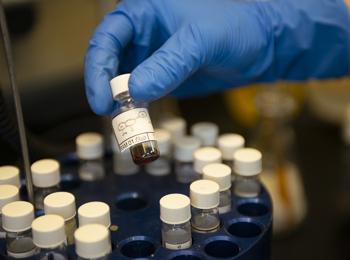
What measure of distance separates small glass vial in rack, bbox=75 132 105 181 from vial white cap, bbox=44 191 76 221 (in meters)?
0.14

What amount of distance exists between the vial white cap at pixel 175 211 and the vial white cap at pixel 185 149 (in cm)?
19

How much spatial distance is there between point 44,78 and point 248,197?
48.3 inches

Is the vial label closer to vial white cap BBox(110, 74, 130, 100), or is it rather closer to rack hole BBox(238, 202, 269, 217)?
vial white cap BBox(110, 74, 130, 100)

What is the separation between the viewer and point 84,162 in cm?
95

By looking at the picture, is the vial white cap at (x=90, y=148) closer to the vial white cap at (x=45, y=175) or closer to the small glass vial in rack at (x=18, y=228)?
the vial white cap at (x=45, y=175)

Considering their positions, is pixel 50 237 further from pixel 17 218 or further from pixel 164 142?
pixel 164 142

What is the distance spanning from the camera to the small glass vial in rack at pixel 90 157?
917mm

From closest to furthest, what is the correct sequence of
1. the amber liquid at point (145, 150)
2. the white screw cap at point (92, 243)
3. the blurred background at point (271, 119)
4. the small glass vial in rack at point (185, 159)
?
1. the white screw cap at point (92, 243)
2. the amber liquid at point (145, 150)
3. the small glass vial in rack at point (185, 159)
4. the blurred background at point (271, 119)

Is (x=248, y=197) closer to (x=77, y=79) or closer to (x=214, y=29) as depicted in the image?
(x=214, y=29)

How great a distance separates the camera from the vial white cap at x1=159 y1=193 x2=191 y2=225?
2.37 ft

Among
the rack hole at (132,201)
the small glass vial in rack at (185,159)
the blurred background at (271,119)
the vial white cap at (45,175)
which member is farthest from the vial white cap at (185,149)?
the blurred background at (271,119)

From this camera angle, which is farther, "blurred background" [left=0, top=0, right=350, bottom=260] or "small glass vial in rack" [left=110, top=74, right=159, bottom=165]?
"blurred background" [left=0, top=0, right=350, bottom=260]

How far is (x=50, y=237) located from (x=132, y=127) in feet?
0.61

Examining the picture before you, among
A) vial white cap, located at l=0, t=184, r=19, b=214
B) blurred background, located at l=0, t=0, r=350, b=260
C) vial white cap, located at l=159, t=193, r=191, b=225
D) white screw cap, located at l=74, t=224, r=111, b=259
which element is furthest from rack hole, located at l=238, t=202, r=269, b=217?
blurred background, located at l=0, t=0, r=350, b=260
